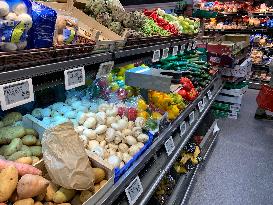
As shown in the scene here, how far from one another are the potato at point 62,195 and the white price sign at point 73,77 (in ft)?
1.44

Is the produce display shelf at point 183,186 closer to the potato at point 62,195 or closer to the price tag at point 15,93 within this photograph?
the potato at point 62,195

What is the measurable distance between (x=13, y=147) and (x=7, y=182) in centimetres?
30

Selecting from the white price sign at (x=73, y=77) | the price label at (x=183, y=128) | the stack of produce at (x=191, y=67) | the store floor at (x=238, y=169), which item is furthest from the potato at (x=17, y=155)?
the stack of produce at (x=191, y=67)

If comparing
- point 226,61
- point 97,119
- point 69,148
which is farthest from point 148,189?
point 226,61

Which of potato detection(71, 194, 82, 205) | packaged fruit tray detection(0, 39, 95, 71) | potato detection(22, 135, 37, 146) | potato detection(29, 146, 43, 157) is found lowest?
potato detection(71, 194, 82, 205)

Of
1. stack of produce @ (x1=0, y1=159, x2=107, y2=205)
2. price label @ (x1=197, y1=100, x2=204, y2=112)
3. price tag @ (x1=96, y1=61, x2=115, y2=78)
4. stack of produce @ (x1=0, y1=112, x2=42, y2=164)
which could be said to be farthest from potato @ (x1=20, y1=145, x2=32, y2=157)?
price label @ (x1=197, y1=100, x2=204, y2=112)

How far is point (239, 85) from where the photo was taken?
5094 millimetres

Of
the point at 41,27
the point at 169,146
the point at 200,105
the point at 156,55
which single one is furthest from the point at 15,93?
the point at 200,105

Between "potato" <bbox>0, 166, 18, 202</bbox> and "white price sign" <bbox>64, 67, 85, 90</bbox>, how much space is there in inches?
16.7

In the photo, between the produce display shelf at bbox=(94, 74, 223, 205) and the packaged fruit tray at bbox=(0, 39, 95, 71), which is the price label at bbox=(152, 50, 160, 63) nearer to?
the produce display shelf at bbox=(94, 74, 223, 205)

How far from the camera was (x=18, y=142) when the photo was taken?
1293mm

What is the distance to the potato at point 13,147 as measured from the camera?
4.14 feet

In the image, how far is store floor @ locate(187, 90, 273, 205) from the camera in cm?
283

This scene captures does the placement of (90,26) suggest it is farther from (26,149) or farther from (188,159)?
(188,159)
